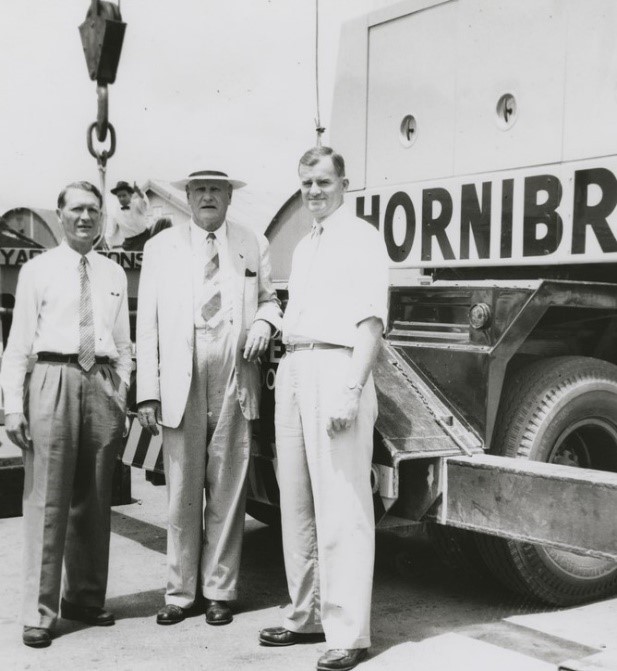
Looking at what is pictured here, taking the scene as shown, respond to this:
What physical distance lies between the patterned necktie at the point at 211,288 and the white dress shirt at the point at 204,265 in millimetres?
12

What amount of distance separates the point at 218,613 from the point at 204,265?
55.9 inches

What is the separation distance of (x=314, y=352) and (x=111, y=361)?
0.93m

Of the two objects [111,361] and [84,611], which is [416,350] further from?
[84,611]

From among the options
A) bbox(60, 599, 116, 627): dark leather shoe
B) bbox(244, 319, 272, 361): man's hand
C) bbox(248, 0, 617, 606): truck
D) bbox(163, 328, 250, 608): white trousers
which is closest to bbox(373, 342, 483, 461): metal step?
bbox(248, 0, 617, 606): truck

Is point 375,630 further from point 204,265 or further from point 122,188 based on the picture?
point 122,188

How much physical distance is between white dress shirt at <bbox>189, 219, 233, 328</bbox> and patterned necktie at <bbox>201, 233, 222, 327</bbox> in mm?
12

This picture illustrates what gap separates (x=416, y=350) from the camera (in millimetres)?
4207

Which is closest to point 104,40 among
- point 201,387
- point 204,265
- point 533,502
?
point 204,265

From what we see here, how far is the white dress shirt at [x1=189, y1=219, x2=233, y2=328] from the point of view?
157 inches

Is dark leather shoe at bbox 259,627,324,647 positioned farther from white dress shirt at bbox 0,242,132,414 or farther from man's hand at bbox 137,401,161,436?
white dress shirt at bbox 0,242,132,414

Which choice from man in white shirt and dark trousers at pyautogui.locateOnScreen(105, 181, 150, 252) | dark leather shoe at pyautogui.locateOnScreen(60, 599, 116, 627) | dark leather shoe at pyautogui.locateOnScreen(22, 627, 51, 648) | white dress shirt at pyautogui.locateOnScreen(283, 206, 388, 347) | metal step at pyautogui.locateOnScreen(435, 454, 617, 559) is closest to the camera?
metal step at pyautogui.locateOnScreen(435, 454, 617, 559)

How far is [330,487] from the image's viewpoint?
3512 millimetres

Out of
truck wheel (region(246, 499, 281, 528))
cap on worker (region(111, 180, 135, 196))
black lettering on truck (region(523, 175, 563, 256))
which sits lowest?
truck wheel (region(246, 499, 281, 528))

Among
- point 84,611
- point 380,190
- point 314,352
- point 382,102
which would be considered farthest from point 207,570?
point 382,102
